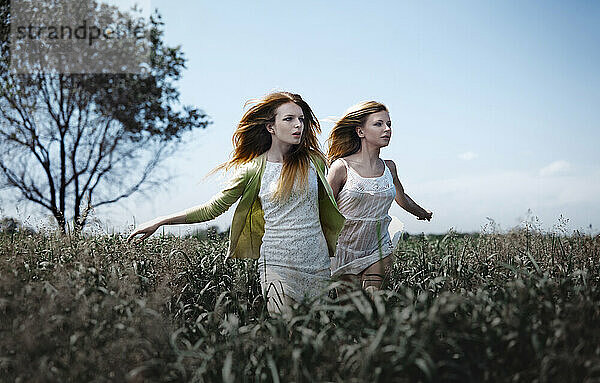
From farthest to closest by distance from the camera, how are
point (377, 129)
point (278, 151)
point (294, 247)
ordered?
point (377, 129)
point (278, 151)
point (294, 247)

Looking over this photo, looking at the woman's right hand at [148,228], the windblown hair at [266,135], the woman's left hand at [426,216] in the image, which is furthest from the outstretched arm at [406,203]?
the woman's right hand at [148,228]

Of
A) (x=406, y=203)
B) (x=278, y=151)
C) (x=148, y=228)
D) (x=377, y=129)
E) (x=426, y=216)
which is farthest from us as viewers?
(x=426, y=216)

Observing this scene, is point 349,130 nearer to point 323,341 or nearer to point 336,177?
point 336,177

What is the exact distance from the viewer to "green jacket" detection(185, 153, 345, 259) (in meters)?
4.64

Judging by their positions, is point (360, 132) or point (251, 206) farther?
point (360, 132)

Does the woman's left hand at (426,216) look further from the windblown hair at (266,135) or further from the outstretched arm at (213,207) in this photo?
the outstretched arm at (213,207)

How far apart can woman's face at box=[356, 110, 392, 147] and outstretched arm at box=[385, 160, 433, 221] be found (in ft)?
1.15

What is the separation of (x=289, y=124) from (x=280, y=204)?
0.67m

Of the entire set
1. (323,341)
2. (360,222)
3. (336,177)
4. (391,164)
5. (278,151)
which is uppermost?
(278,151)

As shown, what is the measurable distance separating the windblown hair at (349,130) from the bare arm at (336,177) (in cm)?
33

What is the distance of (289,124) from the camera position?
4.66m

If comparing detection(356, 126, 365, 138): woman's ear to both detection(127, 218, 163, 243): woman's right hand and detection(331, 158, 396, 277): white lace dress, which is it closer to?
detection(331, 158, 396, 277): white lace dress

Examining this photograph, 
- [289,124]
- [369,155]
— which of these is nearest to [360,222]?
[369,155]

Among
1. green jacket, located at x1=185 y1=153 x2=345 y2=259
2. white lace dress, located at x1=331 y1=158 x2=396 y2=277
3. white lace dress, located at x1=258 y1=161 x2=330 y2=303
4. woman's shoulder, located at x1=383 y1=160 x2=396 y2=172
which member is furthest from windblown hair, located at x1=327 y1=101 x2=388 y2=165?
white lace dress, located at x1=258 y1=161 x2=330 y2=303
